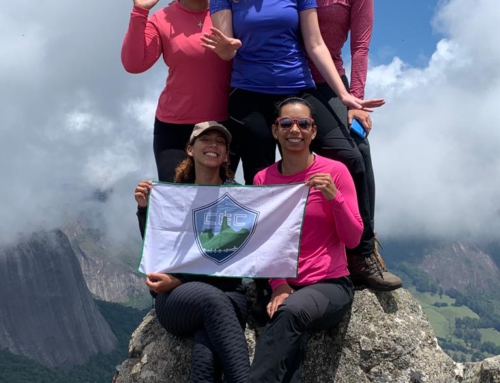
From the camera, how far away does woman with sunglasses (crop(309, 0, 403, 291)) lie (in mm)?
8125

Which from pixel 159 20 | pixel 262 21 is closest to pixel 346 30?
pixel 262 21

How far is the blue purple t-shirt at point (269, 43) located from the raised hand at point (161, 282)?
2619mm

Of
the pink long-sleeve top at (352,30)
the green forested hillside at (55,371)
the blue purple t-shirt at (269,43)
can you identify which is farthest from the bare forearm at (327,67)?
the green forested hillside at (55,371)

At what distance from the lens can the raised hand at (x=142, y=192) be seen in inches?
322

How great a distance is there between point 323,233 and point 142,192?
98.2 inches

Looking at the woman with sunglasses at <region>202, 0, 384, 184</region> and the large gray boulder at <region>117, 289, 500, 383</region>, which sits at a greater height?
the woman with sunglasses at <region>202, 0, 384, 184</region>

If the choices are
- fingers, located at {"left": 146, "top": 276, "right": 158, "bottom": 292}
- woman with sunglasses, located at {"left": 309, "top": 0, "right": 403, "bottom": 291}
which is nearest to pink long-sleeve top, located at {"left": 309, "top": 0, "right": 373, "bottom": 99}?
woman with sunglasses, located at {"left": 309, "top": 0, "right": 403, "bottom": 291}

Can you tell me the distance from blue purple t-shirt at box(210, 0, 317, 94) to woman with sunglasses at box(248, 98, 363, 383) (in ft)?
1.62

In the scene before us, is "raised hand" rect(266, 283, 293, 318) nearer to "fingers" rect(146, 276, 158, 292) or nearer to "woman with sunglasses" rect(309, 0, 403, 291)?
"fingers" rect(146, 276, 158, 292)

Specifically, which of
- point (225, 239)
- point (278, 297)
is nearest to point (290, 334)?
point (278, 297)

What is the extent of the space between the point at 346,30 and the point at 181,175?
9.98ft

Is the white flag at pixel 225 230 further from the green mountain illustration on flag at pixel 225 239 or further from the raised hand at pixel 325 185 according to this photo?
the raised hand at pixel 325 185

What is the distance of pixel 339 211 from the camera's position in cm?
704

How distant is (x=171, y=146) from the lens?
28.5 feet
